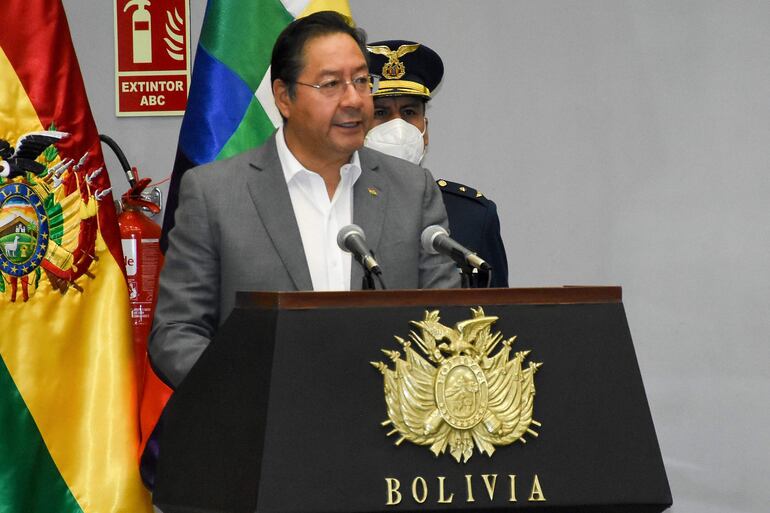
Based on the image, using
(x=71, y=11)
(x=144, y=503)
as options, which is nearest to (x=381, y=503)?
(x=144, y=503)

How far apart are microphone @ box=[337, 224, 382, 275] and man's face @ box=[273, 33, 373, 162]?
48 cm

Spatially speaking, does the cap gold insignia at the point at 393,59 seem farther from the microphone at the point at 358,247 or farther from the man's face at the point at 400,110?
the microphone at the point at 358,247

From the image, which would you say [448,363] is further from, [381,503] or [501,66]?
[501,66]

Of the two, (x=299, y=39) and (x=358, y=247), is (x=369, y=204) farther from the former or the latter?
(x=358, y=247)

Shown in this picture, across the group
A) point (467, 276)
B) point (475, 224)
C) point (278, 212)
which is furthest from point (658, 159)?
point (467, 276)

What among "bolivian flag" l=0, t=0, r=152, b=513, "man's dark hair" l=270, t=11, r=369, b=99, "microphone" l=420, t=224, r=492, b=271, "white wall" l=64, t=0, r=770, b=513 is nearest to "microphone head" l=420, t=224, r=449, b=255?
"microphone" l=420, t=224, r=492, b=271

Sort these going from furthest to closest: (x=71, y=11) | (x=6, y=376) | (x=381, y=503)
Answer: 1. (x=71, y=11)
2. (x=6, y=376)
3. (x=381, y=503)

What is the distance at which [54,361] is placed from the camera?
8.78 ft

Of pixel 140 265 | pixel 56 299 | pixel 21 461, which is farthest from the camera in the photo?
pixel 140 265

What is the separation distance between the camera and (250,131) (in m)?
3.05

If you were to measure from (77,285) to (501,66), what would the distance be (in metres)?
1.90

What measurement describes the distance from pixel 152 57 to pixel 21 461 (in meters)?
1.76

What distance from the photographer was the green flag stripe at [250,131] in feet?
9.91

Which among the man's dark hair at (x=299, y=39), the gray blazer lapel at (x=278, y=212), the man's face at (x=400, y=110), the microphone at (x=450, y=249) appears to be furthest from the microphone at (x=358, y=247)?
the man's face at (x=400, y=110)
